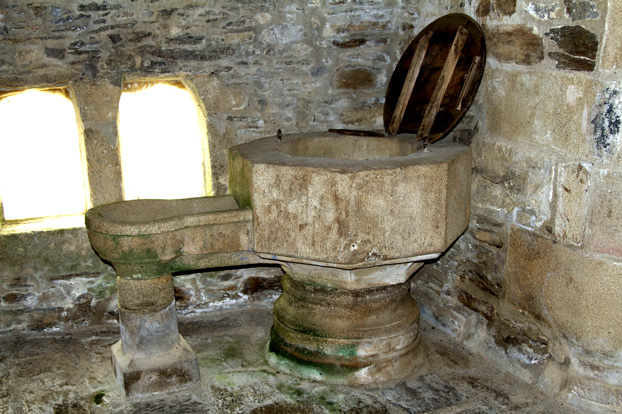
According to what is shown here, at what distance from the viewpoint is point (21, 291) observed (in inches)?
158

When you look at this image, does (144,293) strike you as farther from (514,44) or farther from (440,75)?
(514,44)

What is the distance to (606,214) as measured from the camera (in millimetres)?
3025

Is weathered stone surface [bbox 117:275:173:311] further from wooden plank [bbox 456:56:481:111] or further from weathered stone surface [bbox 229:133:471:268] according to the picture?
wooden plank [bbox 456:56:481:111]

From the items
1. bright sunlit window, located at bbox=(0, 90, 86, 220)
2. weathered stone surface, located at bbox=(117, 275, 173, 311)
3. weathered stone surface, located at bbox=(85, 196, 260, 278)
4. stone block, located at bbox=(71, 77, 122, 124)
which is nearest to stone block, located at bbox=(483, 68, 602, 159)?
weathered stone surface, located at bbox=(85, 196, 260, 278)

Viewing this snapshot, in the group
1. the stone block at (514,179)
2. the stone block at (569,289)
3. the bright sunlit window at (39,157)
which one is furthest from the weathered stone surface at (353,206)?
the bright sunlit window at (39,157)

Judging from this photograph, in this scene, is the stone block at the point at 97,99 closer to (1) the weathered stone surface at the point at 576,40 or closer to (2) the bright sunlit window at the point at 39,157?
(2) the bright sunlit window at the point at 39,157

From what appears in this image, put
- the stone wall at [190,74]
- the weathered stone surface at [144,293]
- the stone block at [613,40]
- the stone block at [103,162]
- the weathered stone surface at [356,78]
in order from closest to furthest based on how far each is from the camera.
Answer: the stone block at [613,40]
the weathered stone surface at [144,293]
the stone wall at [190,74]
the stone block at [103,162]
the weathered stone surface at [356,78]

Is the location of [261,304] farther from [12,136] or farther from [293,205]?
[12,136]

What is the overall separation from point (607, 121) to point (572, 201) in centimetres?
40

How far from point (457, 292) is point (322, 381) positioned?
102 centimetres

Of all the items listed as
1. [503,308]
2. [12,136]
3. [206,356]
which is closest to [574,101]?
[503,308]

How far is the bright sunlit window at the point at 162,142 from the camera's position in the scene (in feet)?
13.8

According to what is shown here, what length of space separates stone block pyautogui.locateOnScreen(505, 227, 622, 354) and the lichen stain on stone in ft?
1.60

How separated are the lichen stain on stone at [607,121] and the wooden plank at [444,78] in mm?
895
